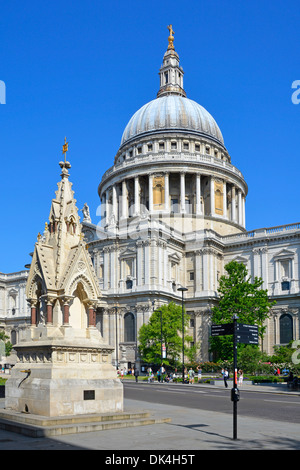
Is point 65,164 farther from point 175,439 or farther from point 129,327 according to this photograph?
point 129,327

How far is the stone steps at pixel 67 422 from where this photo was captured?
15.3m

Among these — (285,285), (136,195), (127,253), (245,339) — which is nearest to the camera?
(245,339)

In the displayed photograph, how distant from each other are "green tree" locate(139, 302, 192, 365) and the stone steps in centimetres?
4785

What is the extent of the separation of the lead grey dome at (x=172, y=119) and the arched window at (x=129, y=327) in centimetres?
4089

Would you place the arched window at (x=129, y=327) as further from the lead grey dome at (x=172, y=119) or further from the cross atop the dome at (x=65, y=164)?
the cross atop the dome at (x=65, y=164)

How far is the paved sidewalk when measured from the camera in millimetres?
13586

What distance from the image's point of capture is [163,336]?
66.6 metres

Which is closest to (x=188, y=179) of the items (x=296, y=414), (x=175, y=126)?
(x=175, y=126)

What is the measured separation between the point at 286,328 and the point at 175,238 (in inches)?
791

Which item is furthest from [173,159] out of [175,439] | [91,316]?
[175,439]

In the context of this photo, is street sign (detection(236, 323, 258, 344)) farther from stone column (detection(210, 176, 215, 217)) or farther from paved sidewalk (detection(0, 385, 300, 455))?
stone column (detection(210, 176, 215, 217))

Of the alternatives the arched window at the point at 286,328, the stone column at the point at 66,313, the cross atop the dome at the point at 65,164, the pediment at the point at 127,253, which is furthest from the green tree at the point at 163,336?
the stone column at the point at 66,313

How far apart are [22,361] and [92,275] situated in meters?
A: 4.00
